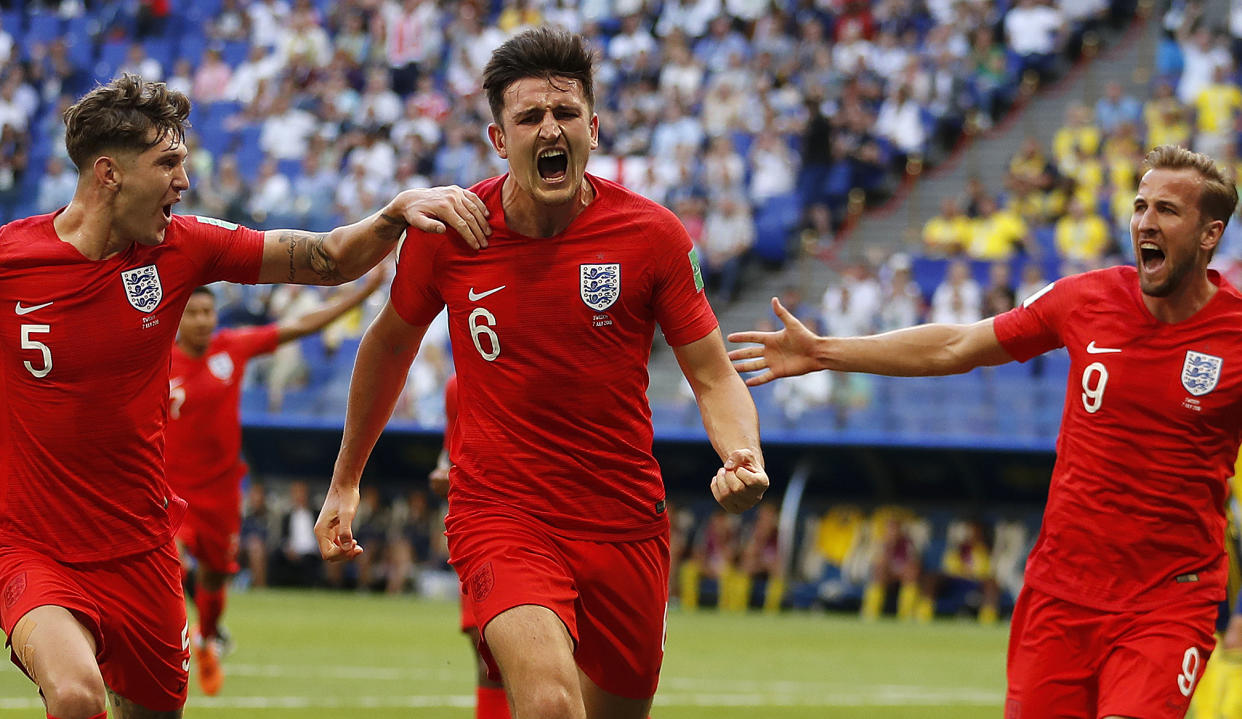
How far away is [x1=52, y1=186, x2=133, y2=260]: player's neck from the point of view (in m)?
6.28

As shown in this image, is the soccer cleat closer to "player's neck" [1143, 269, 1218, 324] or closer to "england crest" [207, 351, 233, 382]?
"england crest" [207, 351, 233, 382]

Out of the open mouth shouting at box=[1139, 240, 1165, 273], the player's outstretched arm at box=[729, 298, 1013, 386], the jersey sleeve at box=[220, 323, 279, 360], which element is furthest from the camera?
the jersey sleeve at box=[220, 323, 279, 360]

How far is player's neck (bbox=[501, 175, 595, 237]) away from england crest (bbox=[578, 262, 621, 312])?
0.61 ft

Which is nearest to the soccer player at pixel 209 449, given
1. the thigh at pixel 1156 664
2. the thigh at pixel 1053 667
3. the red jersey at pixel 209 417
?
the red jersey at pixel 209 417

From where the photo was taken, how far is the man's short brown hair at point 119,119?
625 cm

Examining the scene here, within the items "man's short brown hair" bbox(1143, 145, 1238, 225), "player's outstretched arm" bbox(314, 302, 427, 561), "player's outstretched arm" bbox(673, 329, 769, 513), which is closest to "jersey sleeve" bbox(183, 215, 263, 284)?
"player's outstretched arm" bbox(314, 302, 427, 561)

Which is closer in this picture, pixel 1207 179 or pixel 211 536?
pixel 1207 179

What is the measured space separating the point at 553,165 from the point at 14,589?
2.31 metres

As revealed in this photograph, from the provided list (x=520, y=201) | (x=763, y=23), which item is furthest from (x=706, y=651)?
(x=763, y=23)

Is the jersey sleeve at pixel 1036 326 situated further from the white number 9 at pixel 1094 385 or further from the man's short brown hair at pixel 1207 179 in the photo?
the man's short brown hair at pixel 1207 179

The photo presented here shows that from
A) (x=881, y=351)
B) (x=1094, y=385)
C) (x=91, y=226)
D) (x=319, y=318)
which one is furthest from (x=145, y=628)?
(x=319, y=318)

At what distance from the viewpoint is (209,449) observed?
1291 cm

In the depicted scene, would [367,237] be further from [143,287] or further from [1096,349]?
[1096,349]

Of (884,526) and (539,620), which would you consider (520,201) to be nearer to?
(539,620)
